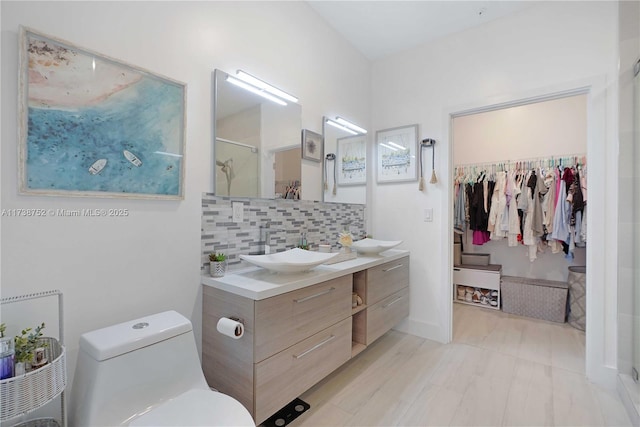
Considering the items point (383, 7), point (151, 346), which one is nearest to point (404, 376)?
point (151, 346)

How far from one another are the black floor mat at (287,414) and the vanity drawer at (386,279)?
79cm

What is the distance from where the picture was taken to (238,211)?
1847 millimetres

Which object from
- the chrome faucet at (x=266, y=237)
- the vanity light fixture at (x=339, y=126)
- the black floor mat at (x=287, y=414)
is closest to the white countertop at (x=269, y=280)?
the chrome faucet at (x=266, y=237)

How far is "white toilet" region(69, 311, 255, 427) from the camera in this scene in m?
1.02

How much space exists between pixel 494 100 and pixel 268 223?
216 cm

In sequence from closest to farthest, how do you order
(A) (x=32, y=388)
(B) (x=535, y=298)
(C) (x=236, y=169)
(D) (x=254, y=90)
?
(A) (x=32, y=388) < (C) (x=236, y=169) < (D) (x=254, y=90) < (B) (x=535, y=298)

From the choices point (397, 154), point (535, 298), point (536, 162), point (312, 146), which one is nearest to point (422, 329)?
point (535, 298)

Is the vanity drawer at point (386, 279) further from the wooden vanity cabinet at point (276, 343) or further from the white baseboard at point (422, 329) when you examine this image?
the white baseboard at point (422, 329)

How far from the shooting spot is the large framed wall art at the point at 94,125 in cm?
111

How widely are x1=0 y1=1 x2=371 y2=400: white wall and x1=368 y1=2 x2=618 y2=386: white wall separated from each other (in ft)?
4.72

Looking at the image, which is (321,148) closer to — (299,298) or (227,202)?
(227,202)

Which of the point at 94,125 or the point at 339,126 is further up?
the point at 339,126

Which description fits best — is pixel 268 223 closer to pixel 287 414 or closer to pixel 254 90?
pixel 254 90

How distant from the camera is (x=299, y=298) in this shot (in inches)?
61.0
